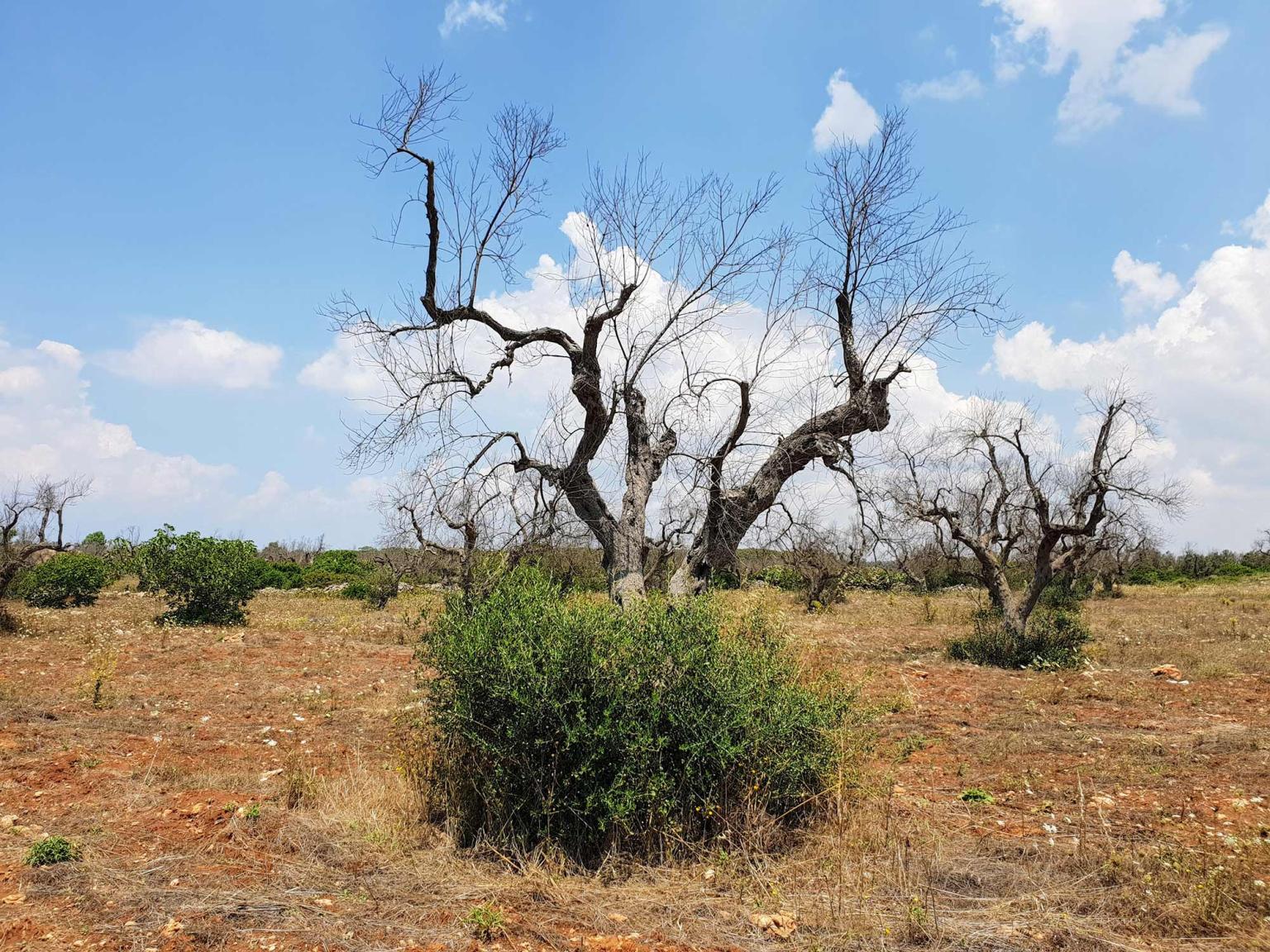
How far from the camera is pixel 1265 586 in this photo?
35469mm

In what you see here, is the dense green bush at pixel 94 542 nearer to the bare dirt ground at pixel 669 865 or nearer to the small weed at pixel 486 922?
the bare dirt ground at pixel 669 865

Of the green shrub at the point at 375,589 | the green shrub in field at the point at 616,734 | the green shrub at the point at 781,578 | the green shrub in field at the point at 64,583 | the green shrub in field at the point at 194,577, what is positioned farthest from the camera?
the green shrub at the point at 781,578

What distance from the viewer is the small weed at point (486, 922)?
14.4 feet

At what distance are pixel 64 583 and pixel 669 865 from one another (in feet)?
75.5

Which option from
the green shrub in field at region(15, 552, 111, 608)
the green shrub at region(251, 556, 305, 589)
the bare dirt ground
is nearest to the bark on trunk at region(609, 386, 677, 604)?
the bare dirt ground

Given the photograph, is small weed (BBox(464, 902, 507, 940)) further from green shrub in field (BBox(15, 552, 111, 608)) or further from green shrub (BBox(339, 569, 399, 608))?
green shrub (BBox(339, 569, 399, 608))

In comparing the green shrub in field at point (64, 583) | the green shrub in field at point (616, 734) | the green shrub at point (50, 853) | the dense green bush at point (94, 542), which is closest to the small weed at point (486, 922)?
the green shrub in field at point (616, 734)

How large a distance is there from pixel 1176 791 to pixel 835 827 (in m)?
3.29

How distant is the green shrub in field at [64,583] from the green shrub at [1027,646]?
22476mm

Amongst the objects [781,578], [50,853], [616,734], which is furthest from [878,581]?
[50,853]

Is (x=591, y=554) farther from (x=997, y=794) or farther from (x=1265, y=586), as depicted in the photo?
(x=1265, y=586)

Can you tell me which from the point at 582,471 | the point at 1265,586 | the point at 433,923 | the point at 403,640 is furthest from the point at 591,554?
the point at 1265,586

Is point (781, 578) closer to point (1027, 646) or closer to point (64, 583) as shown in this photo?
point (1027, 646)

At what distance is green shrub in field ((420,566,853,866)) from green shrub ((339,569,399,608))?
22.6 meters
